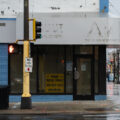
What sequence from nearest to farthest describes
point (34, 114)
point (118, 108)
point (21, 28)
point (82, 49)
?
1. point (34, 114)
2. point (118, 108)
3. point (21, 28)
4. point (82, 49)

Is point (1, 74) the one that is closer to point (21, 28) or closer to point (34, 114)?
point (21, 28)

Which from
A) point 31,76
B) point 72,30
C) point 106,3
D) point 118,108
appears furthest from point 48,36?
point 118,108

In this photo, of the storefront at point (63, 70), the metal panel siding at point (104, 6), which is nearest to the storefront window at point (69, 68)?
the storefront at point (63, 70)

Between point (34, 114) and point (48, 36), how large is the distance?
15.7 feet

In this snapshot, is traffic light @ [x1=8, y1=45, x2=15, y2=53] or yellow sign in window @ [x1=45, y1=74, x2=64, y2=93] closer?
traffic light @ [x1=8, y1=45, x2=15, y2=53]

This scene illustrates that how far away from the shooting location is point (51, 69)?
1816 centimetres

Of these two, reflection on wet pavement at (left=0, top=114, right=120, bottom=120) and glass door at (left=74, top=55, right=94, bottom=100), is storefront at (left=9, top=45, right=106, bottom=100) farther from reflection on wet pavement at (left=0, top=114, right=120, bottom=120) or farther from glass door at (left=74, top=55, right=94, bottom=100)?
reflection on wet pavement at (left=0, top=114, right=120, bottom=120)

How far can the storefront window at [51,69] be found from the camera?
18.1 meters

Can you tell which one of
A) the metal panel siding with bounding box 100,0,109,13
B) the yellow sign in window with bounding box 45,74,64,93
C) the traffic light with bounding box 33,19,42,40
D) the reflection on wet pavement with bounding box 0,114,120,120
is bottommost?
the reflection on wet pavement with bounding box 0,114,120,120

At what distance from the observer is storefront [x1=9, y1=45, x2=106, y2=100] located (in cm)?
1808

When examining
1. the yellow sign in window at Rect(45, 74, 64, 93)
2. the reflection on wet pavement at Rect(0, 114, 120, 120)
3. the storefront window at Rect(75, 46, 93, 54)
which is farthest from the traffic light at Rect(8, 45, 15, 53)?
the reflection on wet pavement at Rect(0, 114, 120, 120)

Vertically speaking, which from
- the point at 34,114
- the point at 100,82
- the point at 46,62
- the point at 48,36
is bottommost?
the point at 34,114

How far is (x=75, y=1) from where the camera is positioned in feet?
59.8

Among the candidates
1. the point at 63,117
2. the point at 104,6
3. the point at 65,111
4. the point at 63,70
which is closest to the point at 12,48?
the point at 63,70
